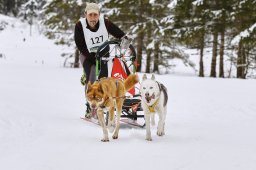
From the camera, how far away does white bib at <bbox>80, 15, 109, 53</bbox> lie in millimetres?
7018

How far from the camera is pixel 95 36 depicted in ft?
23.2

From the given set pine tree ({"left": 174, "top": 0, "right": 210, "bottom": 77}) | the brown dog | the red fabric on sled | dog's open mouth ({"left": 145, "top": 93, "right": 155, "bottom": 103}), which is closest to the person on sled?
the red fabric on sled

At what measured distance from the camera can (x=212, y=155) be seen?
4691mm

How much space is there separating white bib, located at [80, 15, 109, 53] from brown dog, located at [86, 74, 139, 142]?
1.25 meters

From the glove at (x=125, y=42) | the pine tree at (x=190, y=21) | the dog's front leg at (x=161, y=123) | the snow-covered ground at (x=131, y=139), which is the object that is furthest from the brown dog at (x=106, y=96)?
the pine tree at (x=190, y=21)

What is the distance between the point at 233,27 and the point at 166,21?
363 cm

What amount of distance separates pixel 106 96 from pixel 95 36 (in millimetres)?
2062

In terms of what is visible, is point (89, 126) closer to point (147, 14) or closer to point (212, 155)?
point (212, 155)

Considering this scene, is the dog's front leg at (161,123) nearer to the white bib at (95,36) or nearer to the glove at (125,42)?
the glove at (125,42)

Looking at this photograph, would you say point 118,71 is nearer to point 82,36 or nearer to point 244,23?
point 82,36

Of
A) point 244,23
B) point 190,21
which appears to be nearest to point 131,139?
point 244,23

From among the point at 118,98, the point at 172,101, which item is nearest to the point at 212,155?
the point at 118,98

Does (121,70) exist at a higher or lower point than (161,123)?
higher

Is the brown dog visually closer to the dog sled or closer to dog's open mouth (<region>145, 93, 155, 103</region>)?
dog's open mouth (<region>145, 93, 155, 103</region>)
